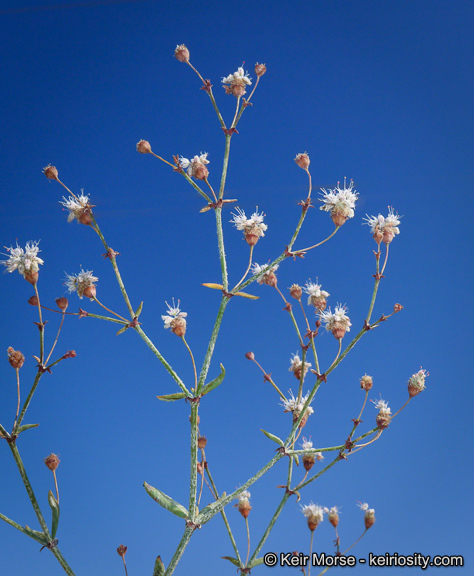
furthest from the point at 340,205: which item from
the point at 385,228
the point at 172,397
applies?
the point at 172,397

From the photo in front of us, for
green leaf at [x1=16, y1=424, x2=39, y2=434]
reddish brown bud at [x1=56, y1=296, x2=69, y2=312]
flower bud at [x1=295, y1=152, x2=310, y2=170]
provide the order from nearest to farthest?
green leaf at [x1=16, y1=424, x2=39, y2=434], reddish brown bud at [x1=56, y1=296, x2=69, y2=312], flower bud at [x1=295, y1=152, x2=310, y2=170]

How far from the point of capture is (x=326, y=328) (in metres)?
1.54

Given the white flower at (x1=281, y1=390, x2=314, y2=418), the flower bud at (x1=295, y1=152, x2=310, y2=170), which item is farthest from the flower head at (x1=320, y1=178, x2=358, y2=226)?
the white flower at (x1=281, y1=390, x2=314, y2=418)

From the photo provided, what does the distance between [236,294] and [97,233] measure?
446 millimetres

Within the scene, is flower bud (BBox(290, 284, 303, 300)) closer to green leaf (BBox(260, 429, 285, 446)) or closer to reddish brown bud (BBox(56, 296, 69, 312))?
green leaf (BBox(260, 429, 285, 446))

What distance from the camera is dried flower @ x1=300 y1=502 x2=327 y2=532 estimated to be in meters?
1.74

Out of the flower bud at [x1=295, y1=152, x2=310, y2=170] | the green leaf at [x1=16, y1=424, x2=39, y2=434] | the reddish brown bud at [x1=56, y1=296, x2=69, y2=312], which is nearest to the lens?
the green leaf at [x1=16, y1=424, x2=39, y2=434]

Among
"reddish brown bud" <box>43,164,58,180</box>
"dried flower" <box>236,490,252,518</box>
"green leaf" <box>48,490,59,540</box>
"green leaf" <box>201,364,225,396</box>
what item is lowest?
"green leaf" <box>48,490,59,540</box>

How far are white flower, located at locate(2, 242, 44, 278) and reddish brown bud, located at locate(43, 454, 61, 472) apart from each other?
0.57m

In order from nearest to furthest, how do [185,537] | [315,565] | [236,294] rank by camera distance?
[185,537] < [236,294] < [315,565]

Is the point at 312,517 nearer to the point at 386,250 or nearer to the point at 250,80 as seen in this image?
the point at 386,250

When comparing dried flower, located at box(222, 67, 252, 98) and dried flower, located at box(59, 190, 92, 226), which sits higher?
dried flower, located at box(222, 67, 252, 98)

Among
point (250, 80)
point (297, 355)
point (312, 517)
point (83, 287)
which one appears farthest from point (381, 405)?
point (250, 80)

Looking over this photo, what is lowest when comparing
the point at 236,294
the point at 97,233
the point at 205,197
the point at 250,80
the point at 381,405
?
the point at 381,405
